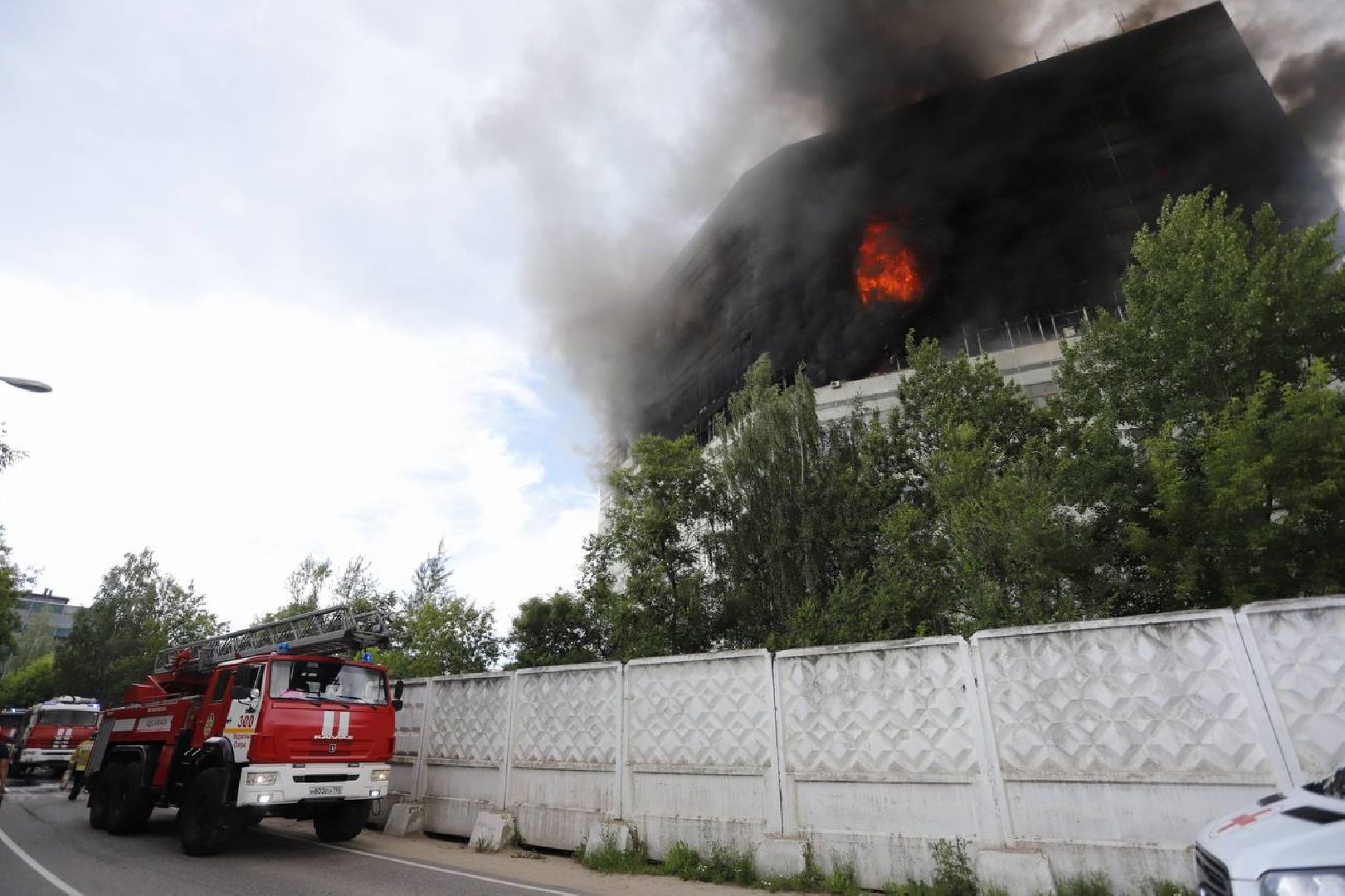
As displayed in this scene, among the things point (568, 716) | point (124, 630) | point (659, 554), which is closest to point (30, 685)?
point (124, 630)

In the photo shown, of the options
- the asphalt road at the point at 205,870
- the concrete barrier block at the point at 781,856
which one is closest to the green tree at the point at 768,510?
the concrete barrier block at the point at 781,856

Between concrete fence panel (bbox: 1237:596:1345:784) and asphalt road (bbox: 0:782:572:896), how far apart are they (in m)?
7.02

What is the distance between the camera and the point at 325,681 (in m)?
9.16

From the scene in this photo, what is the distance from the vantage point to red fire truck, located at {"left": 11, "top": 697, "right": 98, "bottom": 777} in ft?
72.6

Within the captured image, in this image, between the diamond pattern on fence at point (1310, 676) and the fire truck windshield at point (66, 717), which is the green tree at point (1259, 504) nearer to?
the diamond pattern on fence at point (1310, 676)

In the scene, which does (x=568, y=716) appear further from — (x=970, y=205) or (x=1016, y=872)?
(x=970, y=205)

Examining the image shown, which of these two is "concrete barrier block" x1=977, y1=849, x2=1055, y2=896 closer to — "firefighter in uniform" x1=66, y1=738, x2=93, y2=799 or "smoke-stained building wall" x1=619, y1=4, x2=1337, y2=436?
"firefighter in uniform" x1=66, y1=738, x2=93, y2=799

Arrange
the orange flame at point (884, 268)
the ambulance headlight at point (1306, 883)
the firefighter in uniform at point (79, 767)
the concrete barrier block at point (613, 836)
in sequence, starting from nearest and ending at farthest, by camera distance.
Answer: the ambulance headlight at point (1306, 883), the concrete barrier block at point (613, 836), the firefighter in uniform at point (79, 767), the orange flame at point (884, 268)

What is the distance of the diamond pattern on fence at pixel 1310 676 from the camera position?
5.02m

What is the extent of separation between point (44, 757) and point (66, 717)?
58.3 inches

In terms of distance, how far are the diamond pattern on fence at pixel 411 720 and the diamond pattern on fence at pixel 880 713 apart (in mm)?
7508

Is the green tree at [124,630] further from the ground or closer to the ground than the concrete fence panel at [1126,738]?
further from the ground

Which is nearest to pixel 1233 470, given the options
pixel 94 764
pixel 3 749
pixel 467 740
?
pixel 467 740

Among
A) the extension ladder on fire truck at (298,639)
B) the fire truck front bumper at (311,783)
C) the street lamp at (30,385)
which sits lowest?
the fire truck front bumper at (311,783)
